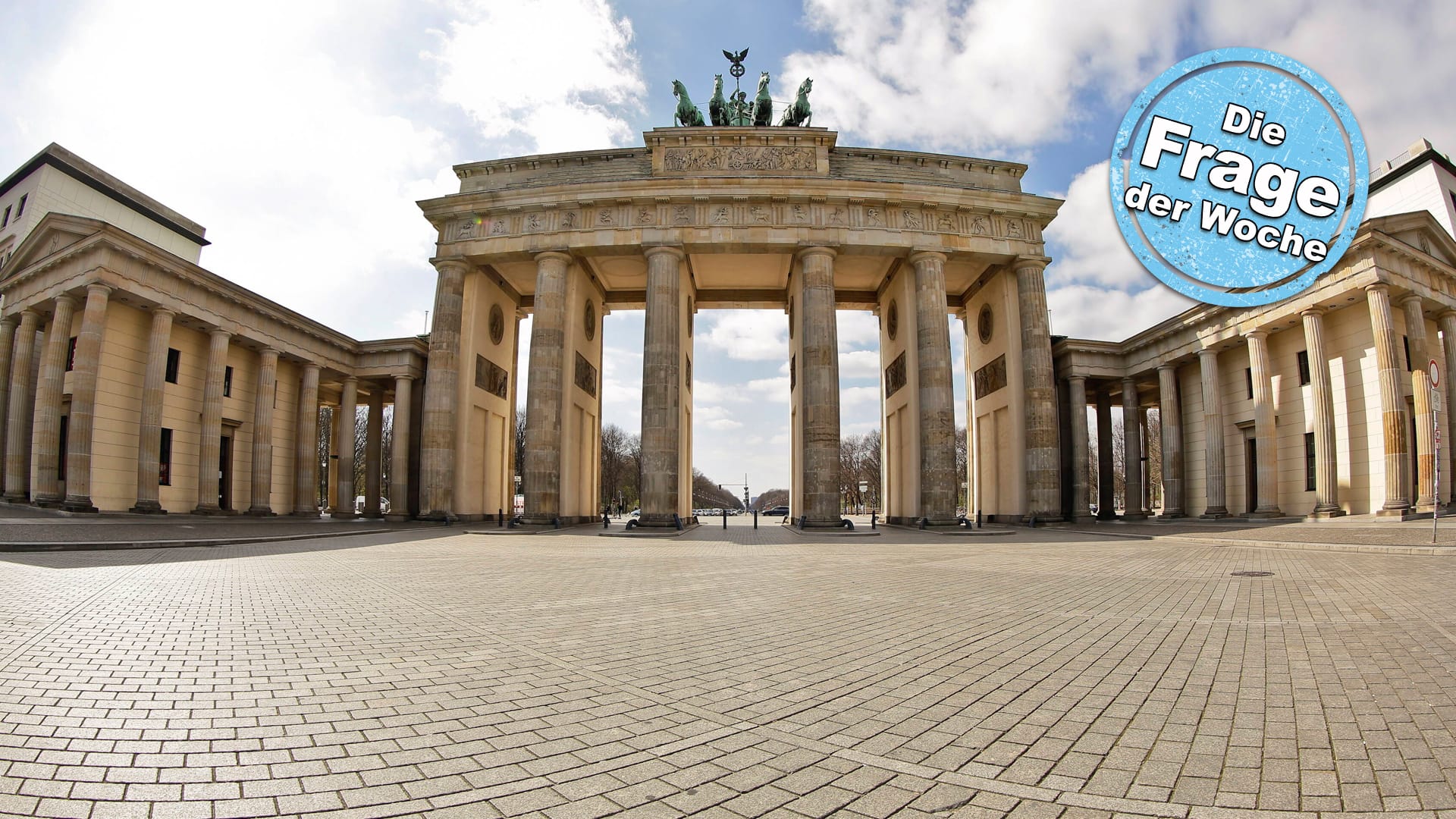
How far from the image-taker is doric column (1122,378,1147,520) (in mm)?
35969

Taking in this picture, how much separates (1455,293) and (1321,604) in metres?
30.7

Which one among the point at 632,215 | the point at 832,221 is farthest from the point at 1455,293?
the point at 632,215

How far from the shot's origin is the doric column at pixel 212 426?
2889 centimetres

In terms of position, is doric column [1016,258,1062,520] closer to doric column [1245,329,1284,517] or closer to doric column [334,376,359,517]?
doric column [1245,329,1284,517]

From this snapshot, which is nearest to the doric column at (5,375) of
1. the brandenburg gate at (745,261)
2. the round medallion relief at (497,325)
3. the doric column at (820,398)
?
the brandenburg gate at (745,261)

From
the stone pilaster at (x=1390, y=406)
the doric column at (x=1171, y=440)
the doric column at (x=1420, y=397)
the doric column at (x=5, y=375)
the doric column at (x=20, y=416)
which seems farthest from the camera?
the doric column at (x=1171, y=440)

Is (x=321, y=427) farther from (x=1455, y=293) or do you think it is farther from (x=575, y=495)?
(x=1455, y=293)

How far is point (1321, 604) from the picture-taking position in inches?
284

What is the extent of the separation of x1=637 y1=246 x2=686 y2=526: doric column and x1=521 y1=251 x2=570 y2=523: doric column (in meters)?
0.22

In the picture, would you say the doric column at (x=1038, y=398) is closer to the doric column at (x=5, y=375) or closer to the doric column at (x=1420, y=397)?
the doric column at (x=1420, y=397)

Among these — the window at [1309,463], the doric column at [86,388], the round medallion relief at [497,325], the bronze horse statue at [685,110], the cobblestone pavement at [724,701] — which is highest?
the bronze horse statue at [685,110]

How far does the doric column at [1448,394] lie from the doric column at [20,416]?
55.0 meters

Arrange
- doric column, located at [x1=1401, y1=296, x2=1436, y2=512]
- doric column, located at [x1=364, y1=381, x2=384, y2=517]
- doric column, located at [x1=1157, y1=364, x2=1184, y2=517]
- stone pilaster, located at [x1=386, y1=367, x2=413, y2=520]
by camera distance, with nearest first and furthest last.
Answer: doric column, located at [x1=1401, y1=296, x2=1436, y2=512], stone pilaster, located at [x1=386, y1=367, x2=413, y2=520], doric column, located at [x1=1157, y1=364, x2=1184, y2=517], doric column, located at [x1=364, y1=381, x2=384, y2=517]

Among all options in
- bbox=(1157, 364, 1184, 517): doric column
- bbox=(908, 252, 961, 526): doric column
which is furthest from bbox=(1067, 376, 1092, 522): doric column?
bbox=(908, 252, 961, 526): doric column
